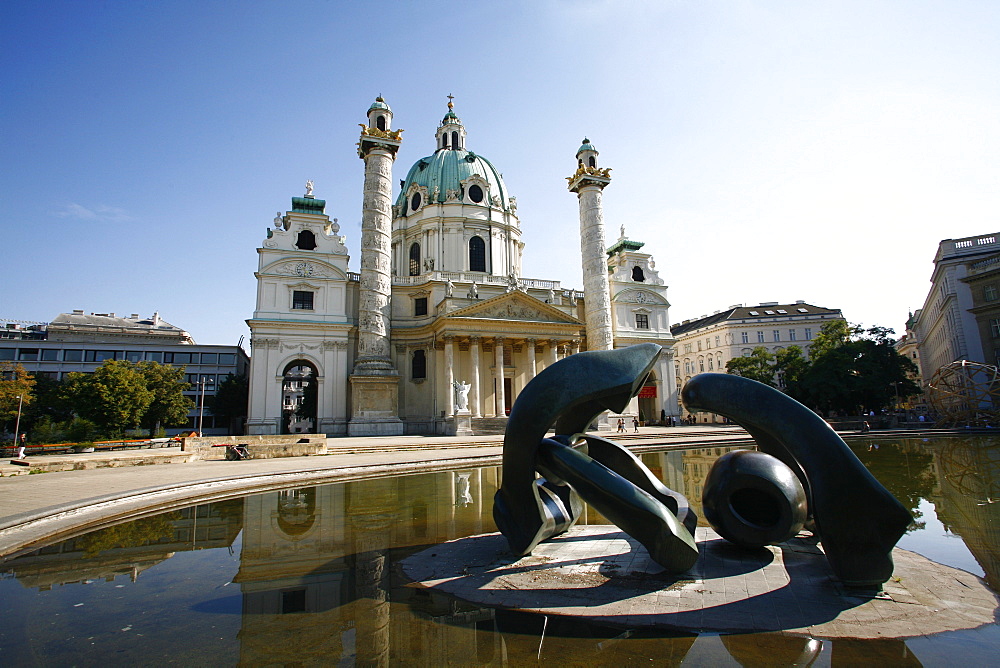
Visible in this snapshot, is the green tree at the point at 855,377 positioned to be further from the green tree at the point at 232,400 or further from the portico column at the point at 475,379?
the green tree at the point at 232,400

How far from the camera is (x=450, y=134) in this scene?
58.3 m

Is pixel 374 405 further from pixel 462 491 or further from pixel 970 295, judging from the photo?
pixel 970 295

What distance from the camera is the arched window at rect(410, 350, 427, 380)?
43.2 meters

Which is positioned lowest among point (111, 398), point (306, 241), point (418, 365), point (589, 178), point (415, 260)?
point (111, 398)

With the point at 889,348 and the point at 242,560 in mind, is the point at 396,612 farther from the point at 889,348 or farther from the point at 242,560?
the point at 889,348

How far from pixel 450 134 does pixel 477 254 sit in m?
17.4

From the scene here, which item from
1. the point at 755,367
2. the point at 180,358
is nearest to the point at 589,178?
the point at 755,367

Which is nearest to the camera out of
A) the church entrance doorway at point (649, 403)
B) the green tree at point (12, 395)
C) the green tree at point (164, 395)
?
the green tree at point (12, 395)

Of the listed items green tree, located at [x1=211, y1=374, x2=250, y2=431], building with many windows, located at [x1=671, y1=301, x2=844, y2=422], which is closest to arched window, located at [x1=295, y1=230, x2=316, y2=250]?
green tree, located at [x1=211, y1=374, x2=250, y2=431]

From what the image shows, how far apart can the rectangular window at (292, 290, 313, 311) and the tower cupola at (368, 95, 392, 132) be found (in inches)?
568

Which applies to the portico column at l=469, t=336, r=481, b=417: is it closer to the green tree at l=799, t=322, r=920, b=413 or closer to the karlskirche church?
the karlskirche church

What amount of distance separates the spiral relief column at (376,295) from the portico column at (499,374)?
25.2ft

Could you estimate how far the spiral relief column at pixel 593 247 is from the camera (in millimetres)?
44469

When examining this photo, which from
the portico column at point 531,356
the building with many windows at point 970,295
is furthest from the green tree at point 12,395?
the building with many windows at point 970,295
